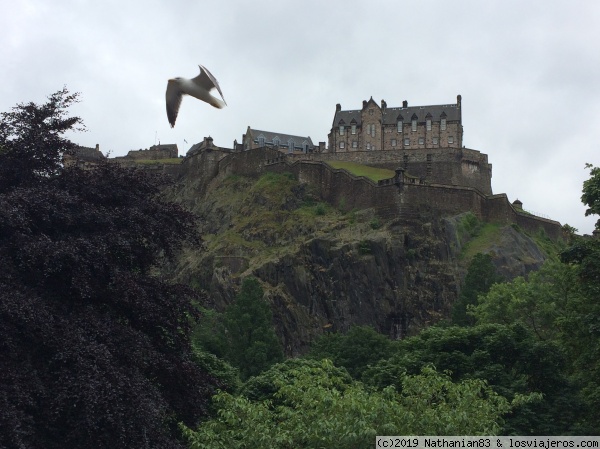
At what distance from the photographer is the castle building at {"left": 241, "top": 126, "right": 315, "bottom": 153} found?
103125mm

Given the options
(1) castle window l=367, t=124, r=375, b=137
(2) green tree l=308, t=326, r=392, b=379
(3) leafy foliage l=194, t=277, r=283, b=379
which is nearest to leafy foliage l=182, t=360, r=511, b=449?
(2) green tree l=308, t=326, r=392, b=379

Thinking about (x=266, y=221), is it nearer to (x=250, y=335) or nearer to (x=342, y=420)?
(x=250, y=335)

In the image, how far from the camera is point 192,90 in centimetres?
1767

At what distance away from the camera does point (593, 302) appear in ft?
101

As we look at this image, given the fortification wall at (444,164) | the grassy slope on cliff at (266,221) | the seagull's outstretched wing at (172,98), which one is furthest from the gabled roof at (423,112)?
the seagull's outstretched wing at (172,98)

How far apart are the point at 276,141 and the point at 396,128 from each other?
14391 mm

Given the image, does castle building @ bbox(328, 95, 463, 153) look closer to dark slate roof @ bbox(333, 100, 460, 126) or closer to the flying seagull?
dark slate roof @ bbox(333, 100, 460, 126)

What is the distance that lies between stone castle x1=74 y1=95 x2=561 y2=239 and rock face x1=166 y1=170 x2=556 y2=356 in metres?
2.01

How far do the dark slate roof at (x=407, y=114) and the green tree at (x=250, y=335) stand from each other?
41699 millimetres

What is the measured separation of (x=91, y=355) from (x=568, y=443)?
1442 centimetres

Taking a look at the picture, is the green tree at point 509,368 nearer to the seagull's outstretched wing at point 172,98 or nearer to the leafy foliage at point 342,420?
the leafy foliage at point 342,420

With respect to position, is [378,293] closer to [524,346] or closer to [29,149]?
[524,346]

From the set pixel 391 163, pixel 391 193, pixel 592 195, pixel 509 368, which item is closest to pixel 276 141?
pixel 391 163

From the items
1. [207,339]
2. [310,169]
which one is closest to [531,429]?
[207,339]
